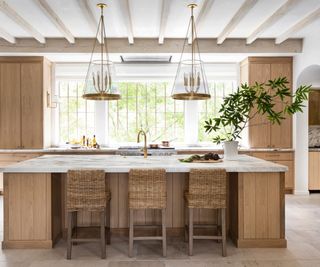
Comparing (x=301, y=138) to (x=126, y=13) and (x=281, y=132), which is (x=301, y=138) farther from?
(x=126, y=13)

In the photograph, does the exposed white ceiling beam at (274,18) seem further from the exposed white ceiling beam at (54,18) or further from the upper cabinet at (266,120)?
the exposed white ceiling beam at (54,18)

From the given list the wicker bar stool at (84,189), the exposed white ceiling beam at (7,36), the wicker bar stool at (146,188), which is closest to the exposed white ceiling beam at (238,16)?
the wicker bar stool at (146,188)

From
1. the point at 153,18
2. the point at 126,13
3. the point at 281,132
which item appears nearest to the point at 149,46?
the point at 153,18

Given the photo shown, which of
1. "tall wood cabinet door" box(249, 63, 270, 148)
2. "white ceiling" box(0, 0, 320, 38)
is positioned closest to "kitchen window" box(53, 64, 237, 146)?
"tall wood cabinet door" box(249, 63, 270, 148)

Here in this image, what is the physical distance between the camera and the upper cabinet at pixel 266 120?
6934 mm

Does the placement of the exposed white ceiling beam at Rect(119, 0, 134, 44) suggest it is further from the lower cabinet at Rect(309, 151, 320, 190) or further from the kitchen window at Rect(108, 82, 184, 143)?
the lower cabinet at Rect(309, 151, 320, 190)

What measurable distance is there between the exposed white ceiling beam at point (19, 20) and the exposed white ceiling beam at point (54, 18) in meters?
0.44

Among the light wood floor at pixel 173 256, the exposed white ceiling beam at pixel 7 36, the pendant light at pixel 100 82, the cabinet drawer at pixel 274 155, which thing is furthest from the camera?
the cabinet drawer at pixel 274 155

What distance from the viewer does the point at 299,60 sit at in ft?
21.8

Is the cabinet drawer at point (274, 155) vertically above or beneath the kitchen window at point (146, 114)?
beneath

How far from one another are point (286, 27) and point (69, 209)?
14.4 ft

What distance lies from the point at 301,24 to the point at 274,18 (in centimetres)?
56

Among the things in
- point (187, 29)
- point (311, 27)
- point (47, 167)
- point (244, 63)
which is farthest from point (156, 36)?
point (47, 167)

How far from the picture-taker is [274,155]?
686 centimetres
